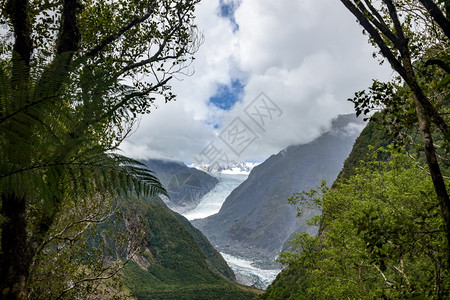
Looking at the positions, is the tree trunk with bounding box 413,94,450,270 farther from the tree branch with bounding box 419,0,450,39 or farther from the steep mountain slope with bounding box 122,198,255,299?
the steep mountain slope with bounding box 122,198,255,299

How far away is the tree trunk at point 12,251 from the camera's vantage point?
4.44 meters

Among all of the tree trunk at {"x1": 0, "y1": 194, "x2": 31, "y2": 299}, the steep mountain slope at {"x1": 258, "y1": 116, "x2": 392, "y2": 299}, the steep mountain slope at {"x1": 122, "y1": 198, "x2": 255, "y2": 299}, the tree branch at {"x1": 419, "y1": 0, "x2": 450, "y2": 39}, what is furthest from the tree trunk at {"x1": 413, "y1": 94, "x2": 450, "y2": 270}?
the steep mountain slope at {"x1": 122, "y1": 198, "x2": 255, "y2": 299}

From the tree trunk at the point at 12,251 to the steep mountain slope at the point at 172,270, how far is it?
12261cm

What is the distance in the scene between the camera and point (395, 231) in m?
3.77

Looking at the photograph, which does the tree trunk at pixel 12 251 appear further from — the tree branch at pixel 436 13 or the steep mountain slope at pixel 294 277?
the steep mountain slope at pixel 294 277

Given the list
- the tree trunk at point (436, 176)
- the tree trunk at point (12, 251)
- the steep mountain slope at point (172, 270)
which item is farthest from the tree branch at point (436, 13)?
the steep mountain slope at point (172, 270)

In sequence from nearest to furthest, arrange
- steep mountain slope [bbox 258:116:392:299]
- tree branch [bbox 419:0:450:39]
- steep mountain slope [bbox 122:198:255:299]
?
tree branch [bbox 419:0:450:39], steep mountain slope [bbox 258:116:392:299], steep mountain slope [bbox 122:198:255:299]

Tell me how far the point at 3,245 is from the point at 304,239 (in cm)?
1869

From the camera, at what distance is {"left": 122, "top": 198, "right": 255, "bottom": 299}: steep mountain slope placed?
122625mm

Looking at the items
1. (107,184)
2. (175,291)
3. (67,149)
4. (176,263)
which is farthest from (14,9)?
(176,263)

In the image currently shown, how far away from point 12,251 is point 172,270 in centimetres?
17417

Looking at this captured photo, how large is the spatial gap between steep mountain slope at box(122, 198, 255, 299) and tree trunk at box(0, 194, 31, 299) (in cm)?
12261

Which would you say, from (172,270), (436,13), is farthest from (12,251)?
(172,270)

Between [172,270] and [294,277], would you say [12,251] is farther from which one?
[172,270]
